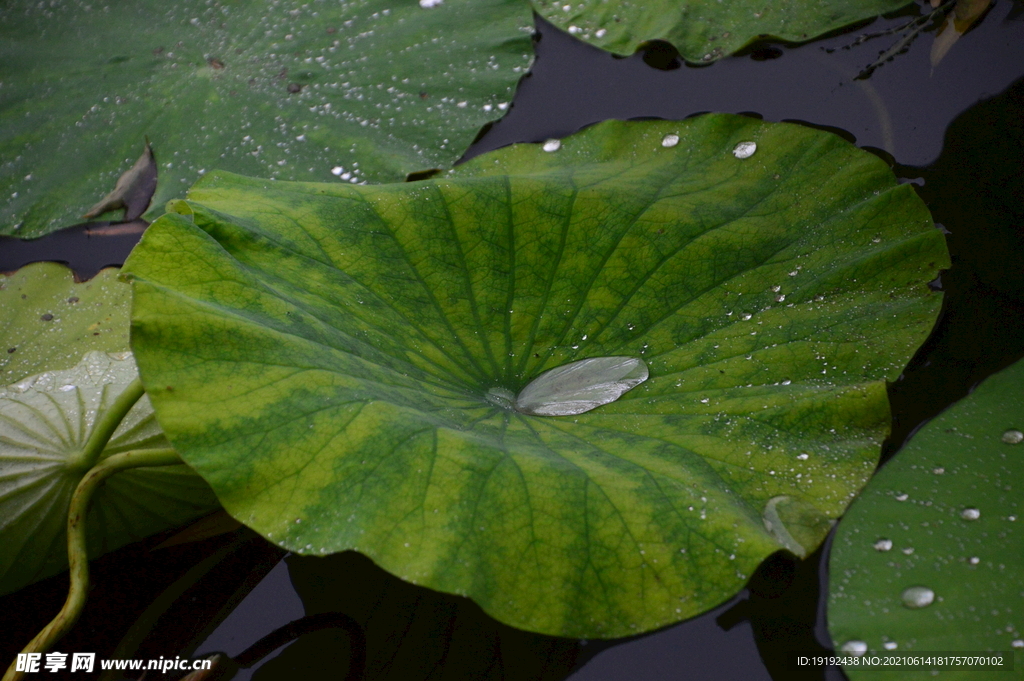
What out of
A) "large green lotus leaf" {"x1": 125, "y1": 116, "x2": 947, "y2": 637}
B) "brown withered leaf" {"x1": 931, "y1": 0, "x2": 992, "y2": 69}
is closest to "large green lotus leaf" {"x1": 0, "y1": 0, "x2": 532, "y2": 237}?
"large green lotus leaf" {"x1": 125, "y1": 116, "x2": 947, "y2": 637}

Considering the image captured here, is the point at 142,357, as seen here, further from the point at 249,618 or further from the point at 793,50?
the point at 793,50

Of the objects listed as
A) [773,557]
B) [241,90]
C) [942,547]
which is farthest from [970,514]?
[241,90]

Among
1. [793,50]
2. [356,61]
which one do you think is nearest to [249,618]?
[356,61]

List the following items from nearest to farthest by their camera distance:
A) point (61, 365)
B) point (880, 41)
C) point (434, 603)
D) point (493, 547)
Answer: point (493, 547)
point (434, 603)
point (61, 365)
point (880, 41)

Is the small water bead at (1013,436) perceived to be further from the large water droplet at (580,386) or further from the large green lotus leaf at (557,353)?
the large water droplet at (580,386)

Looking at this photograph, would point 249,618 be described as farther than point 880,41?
No

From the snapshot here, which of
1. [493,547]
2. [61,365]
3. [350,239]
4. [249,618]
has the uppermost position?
[350,239]
